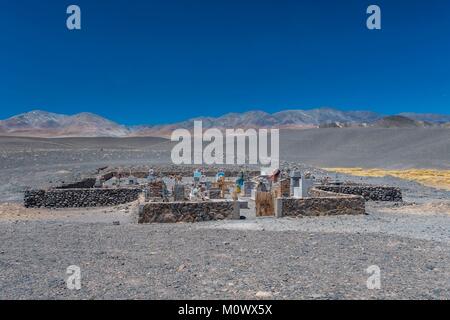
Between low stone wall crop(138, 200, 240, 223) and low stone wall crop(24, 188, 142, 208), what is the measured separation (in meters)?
5.94

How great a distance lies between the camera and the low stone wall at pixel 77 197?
59.0 ft

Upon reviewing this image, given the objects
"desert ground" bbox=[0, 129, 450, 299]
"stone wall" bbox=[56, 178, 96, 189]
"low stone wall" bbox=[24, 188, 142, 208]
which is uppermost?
"stone wall" bbox=[56, 178, 96, 189]

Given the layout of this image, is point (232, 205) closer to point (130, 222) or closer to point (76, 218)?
point (130, 222)

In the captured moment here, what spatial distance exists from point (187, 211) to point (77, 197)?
652cm

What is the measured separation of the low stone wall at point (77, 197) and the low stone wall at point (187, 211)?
5.94 meters

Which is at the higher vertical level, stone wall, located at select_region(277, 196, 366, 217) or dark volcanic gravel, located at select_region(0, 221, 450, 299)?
stone wall, located at select_region(277, 196, 366, 217)

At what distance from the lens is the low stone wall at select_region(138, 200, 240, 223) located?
43.6 ft

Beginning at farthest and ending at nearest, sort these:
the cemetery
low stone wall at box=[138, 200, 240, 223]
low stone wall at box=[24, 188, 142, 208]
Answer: low stone wall at box=[24, 188, 142, 208] → the cemetery → low stone wall at box=[138, 200, 240, 223]

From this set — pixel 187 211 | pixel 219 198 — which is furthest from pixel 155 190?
pixel 187 211

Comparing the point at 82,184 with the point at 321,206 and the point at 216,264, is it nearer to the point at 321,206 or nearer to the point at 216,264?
the point at 321,206

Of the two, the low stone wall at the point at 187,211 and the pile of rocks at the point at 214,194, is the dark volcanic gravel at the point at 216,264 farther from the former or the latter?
the pile of rocks at the point at 214,194

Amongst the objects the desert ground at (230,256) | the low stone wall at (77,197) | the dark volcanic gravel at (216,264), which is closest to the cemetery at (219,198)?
the low stone wall at (77,197)

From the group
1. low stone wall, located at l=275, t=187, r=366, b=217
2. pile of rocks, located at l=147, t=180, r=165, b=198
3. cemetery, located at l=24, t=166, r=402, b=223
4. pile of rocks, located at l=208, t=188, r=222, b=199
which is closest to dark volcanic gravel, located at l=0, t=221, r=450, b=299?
cemetery, located at l=24, t=166, r=402, b=223

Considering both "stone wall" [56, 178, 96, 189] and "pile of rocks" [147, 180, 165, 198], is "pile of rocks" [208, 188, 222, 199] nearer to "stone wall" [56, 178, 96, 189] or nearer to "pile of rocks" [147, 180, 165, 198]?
"pile of rocks" [147, 180, 165, 198]
